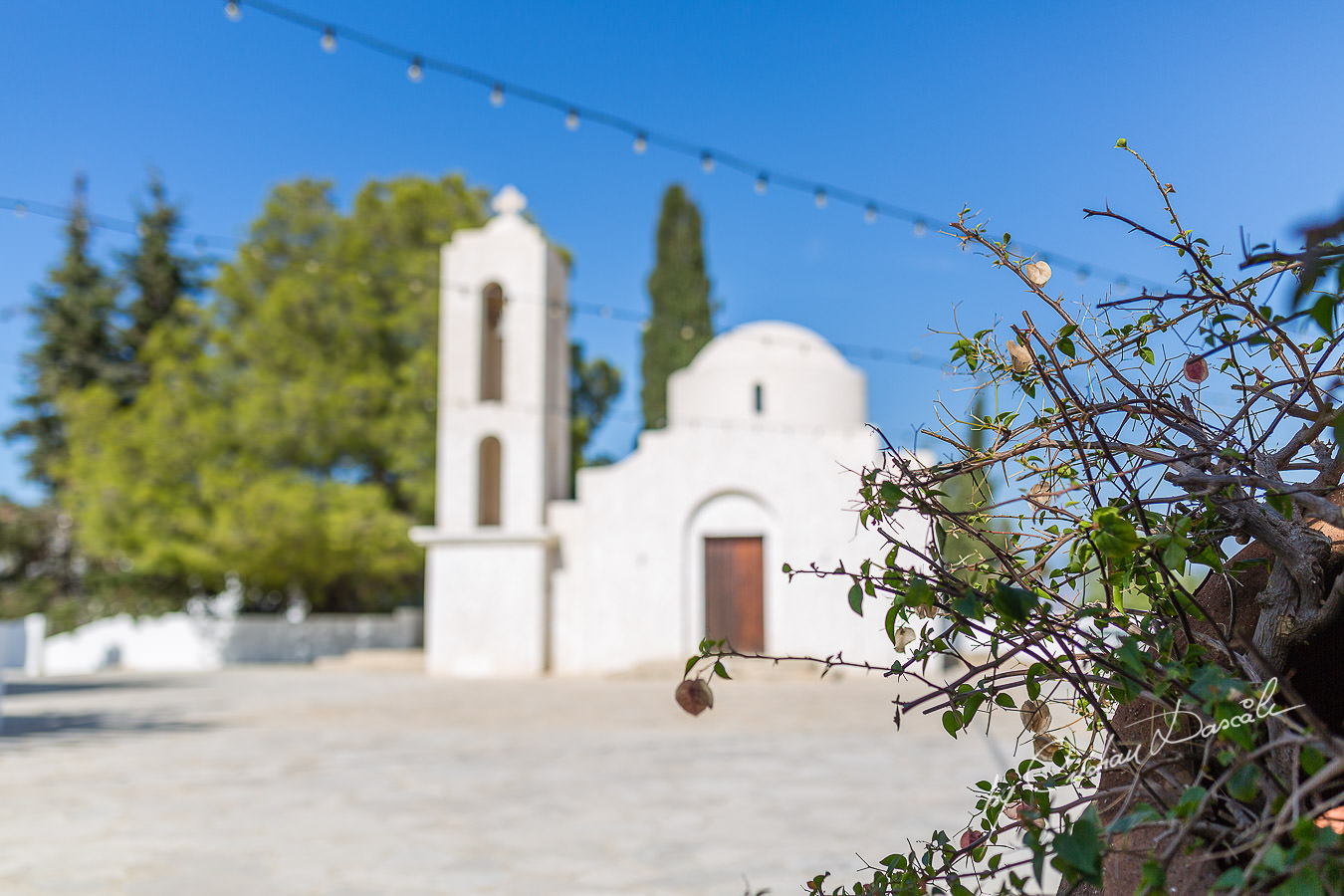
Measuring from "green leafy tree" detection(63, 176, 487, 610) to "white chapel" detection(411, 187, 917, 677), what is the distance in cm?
338

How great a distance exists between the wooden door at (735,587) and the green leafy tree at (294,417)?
6.84 meters

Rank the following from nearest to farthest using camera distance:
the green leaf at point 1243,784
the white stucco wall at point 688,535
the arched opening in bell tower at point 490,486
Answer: the green leaf at point 1243,784, the white stucco wall at point 688,535, the arched opening in bell tower at point 490,486

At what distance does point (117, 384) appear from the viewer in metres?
27.5

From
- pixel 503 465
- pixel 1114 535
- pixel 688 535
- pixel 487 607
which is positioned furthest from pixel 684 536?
pixel 1114 535

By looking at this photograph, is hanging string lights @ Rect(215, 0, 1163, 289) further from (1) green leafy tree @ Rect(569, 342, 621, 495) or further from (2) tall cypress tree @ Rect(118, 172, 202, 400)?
(2) tall cypress tree @ Rect(118, 172, 202, 400)

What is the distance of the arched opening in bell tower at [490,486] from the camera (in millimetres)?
20734

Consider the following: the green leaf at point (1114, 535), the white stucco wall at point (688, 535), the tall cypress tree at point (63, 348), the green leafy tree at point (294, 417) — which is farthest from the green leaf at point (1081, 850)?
the tall cypress tree at point (63, 348)

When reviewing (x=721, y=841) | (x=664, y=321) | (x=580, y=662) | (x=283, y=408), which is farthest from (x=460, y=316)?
(x=721, y=841)

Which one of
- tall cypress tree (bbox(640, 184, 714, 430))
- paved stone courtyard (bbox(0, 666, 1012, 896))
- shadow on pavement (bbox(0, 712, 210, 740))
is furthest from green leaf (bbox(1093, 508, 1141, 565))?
tall cypress tree (bbox(640, 184, 714, 430))

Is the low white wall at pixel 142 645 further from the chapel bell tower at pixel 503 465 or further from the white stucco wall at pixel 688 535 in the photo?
the white stucco wall at pixel 688 535

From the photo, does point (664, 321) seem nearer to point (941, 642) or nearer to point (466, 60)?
point (466, 60)

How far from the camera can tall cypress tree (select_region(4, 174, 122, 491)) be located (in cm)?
2761

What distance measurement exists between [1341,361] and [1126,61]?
3.91 m

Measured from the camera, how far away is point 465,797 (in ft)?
20.1
